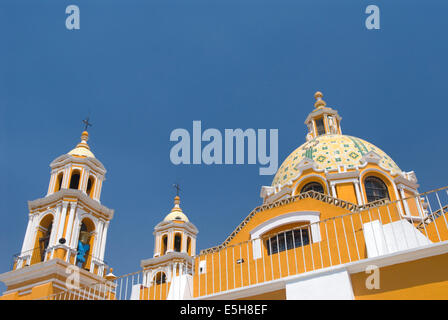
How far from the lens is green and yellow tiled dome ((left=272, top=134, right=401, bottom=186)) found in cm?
1995

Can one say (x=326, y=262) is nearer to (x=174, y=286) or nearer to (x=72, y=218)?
(x=174, y=286)

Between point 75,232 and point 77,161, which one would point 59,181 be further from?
point 75,232

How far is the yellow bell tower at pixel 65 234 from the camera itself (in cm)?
1736

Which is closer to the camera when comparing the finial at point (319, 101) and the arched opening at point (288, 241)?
the arched opening at point (288, 241)

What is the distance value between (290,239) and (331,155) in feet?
31.7

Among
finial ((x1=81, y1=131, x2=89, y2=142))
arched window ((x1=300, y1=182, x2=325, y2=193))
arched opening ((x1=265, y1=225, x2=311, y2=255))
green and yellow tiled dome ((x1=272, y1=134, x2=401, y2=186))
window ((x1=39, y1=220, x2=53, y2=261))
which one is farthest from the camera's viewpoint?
finial ((x1=81, y1=131, x2=89, y2=142))

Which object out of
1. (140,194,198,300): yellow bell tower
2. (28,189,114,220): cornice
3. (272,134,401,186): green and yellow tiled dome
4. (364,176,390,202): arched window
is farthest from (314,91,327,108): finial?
(28,189,114,220): cornice

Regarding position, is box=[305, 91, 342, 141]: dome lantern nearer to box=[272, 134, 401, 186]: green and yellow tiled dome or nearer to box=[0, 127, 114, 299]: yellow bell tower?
box=[272, 134, 401, 186]: green and yellow tiled dome

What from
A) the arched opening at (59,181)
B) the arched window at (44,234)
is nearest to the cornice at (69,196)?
the arched window at (44,234)

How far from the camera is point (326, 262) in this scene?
8.33 metres

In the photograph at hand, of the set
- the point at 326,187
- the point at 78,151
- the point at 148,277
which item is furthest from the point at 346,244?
the point at 148,277

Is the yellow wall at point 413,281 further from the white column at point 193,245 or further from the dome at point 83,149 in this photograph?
the white column at point 193,245

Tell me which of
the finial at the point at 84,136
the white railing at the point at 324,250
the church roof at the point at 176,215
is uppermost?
the finial at the point at 84,136

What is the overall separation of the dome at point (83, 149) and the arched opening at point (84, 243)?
4062 mm
